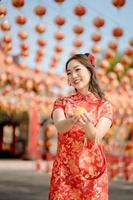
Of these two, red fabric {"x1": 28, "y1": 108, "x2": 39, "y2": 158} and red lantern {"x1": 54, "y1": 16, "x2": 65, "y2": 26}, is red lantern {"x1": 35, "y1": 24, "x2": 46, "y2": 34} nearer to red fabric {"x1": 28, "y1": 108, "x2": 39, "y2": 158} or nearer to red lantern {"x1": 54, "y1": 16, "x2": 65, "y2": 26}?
red lantern {"x1": 54, "y1": 16, "x2": 65, "y2": 26}

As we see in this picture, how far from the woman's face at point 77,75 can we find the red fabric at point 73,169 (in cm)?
13

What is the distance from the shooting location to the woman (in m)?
3.53

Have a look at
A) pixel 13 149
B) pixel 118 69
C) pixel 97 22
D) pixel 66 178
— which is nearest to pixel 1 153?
pixel 13 149

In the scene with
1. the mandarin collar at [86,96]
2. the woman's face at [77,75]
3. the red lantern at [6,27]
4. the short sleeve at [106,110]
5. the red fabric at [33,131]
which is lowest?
the short sleeve at [106,110]

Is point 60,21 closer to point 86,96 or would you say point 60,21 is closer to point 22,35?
point 22,35

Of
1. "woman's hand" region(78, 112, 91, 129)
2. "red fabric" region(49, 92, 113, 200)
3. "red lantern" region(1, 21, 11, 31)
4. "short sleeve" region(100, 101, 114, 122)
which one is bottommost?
"red fabric" region(49, 92, 113, 200)

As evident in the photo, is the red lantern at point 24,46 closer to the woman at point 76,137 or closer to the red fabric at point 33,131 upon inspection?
the woman at point 76,137

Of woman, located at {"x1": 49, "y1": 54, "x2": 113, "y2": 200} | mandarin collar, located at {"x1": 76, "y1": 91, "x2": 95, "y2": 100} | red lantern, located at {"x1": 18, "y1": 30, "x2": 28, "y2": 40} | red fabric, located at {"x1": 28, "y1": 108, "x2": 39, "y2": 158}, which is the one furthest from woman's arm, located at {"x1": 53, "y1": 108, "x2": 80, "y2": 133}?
red fabric, located at {"x1": 28, "y1": 108, "x2": 39, "y2": 158}

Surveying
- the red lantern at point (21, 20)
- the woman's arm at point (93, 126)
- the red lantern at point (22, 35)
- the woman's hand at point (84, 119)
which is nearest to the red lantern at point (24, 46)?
the red lantern at point (22, 35)

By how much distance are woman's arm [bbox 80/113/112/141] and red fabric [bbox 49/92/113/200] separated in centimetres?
7

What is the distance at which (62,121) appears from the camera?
11.1 feet

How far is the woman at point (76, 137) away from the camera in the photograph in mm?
3525

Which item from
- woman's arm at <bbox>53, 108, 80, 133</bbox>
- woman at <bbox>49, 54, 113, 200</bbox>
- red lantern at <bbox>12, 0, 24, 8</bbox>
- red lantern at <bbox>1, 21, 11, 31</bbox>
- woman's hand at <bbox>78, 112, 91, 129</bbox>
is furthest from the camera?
red lantern at <bbox>1, 21, 11, 31</bbox>

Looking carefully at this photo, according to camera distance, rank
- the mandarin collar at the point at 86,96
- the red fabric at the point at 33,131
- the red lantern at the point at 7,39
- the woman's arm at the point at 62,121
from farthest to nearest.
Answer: the red fabric at the point at 33,131 < the red lantern at the point at 7,39 < the mandarin collar at the point at 86,96 < the woman's arm at the point at 62,121
